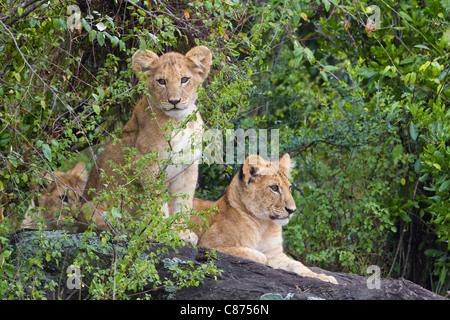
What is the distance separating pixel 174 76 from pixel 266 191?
1.42 m

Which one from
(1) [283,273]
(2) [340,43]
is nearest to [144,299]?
(1) [283,273]

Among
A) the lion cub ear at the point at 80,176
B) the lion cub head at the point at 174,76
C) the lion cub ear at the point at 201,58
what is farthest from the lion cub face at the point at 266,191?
the lion cub ear at the point at 80,176

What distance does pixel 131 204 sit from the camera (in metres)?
5.41

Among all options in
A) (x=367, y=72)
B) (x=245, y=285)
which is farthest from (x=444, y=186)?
(x=245, y=285)

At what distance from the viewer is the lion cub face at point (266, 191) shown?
21.8ft

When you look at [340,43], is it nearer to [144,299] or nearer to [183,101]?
[183,101]

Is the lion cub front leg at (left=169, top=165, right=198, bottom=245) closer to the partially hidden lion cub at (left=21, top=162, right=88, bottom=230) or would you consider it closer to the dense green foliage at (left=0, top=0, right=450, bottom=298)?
the dense green foliage at (left=0, top=0, right=450, bottom=298)

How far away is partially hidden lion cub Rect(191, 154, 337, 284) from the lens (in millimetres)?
6660

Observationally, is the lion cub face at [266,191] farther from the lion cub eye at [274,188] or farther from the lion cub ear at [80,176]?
the lion cub ear at [80,176]

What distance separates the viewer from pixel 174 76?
6.51 metres

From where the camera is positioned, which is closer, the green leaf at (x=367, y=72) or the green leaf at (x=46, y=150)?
the green leaf at (x=46, y=150)

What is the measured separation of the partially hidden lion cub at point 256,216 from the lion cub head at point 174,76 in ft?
2.86

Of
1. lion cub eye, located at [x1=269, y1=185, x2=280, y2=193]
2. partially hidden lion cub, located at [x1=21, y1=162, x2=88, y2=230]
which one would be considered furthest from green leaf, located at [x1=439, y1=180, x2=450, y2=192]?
partially hidden lion cub, located at [x1=21, y1=162, x2=88, y2=230]

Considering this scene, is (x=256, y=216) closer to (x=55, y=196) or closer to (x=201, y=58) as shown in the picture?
(x=201, y=58)
